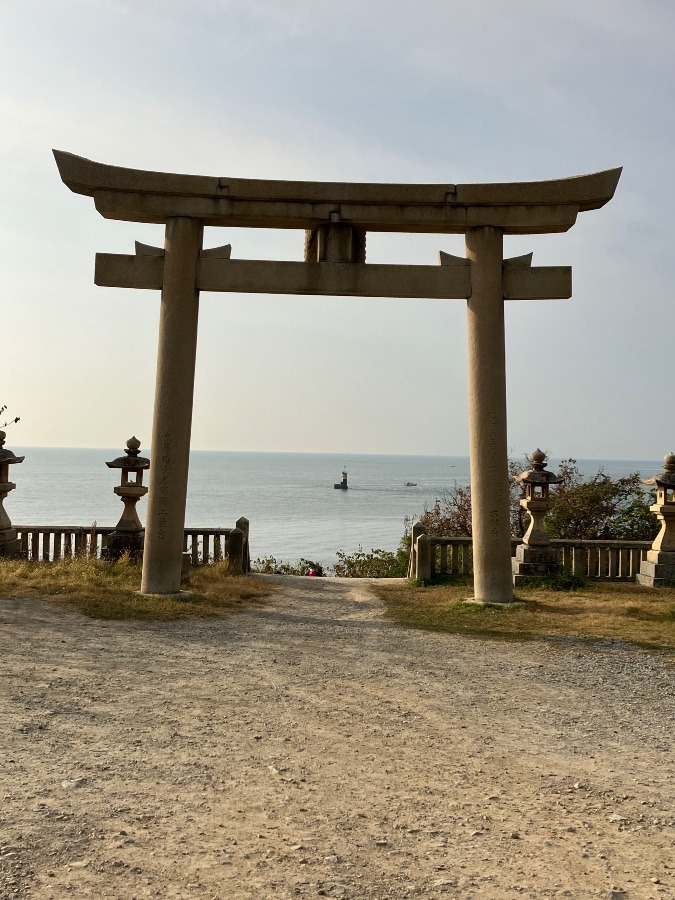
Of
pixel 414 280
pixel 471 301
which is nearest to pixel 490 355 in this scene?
pixel 471 301

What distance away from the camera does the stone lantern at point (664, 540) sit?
11344 mm

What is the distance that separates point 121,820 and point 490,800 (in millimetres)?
1616

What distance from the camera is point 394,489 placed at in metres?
97.6

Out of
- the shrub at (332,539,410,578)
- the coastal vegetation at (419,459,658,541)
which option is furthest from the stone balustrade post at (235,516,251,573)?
the coastal vegetation at (419,459,658,541)

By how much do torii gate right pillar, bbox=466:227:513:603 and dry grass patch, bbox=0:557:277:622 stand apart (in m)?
2.86

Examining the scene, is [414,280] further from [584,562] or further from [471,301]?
[584,562]

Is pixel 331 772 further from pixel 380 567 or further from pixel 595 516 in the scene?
pixel 380 567

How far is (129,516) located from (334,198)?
5.45m

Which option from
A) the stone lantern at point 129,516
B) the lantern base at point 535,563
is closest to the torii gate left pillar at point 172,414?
the stone lantern at point 129,516

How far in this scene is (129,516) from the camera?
11.5 metres

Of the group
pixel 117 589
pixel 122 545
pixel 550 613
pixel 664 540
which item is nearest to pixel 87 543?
pixel 122 545

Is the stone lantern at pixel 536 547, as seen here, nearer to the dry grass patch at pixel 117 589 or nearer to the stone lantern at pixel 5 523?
the dry grass patch at pixel 117 589

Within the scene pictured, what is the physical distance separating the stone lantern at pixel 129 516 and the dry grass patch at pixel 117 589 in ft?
1.90

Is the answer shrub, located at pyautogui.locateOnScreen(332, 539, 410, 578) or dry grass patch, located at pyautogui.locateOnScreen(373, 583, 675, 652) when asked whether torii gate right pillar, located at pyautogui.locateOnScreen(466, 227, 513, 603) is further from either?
shrub, located at pyautogui.locateOnScreen(332, 539, 410, 578)
